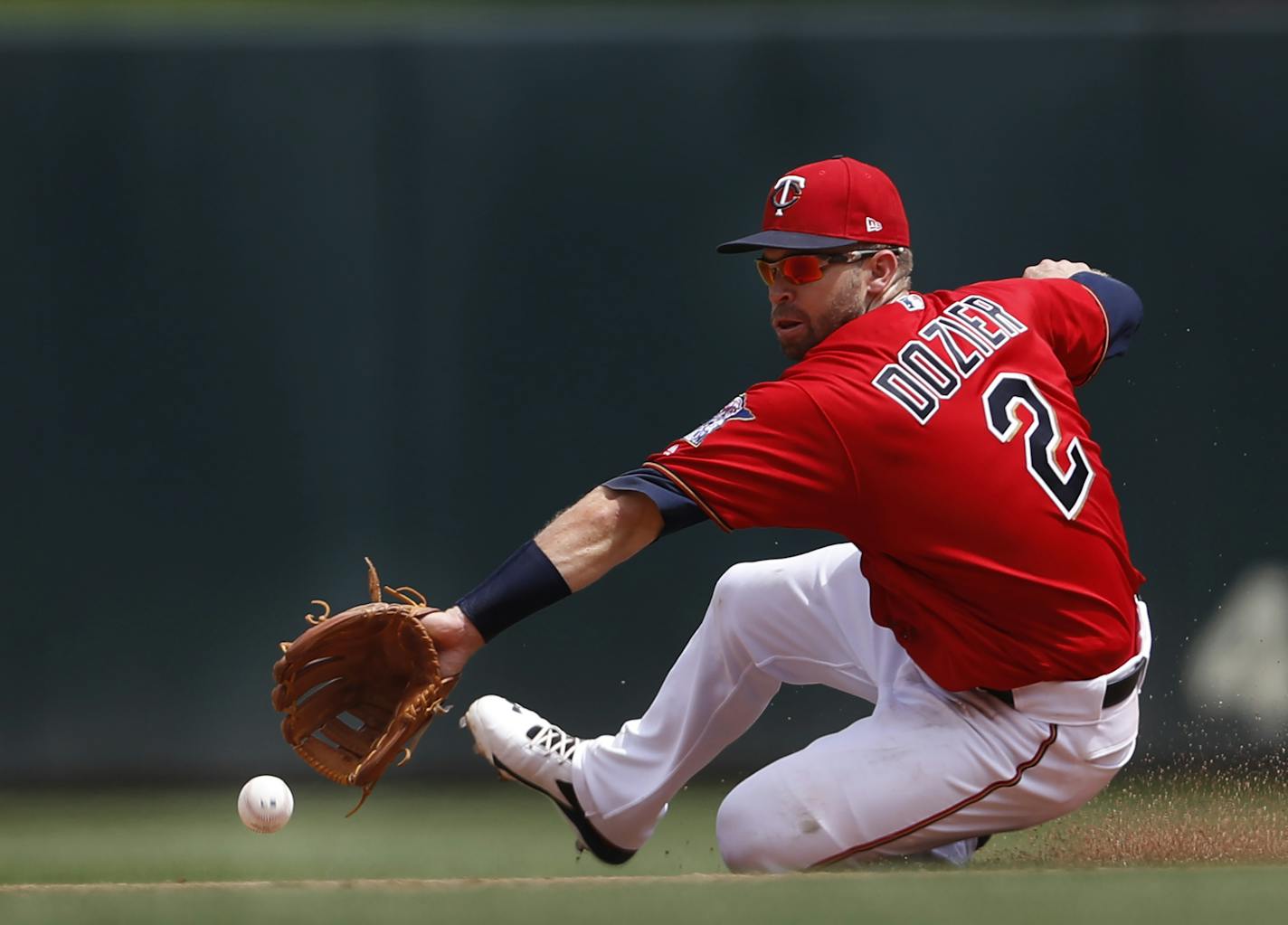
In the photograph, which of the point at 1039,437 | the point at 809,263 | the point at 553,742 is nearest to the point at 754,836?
the point at 553,742

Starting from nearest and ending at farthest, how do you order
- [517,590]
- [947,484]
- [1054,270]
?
[517,590] < [947,484] < [1054,270]

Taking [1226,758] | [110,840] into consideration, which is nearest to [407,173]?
[110,840]

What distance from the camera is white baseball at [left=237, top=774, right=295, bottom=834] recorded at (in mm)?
3750

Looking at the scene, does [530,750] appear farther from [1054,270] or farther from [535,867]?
[1054,270]

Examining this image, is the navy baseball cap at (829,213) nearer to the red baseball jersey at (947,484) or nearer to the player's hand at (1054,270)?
the red baseball jersey at (947,484)

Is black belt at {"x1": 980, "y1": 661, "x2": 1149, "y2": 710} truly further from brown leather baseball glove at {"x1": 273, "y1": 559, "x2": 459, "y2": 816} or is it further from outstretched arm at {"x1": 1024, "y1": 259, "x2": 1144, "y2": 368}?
brown leather baseball glove at {"x1": 273, "y1": 559, "x2": 459, "y2": 816}

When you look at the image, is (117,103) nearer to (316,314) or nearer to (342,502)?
(316,314)

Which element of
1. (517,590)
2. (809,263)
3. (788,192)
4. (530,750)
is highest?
(788,192)

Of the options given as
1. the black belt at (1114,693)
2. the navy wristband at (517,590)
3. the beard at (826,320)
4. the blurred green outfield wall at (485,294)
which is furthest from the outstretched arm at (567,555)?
→ the blurred green outfield wall at (485,294)

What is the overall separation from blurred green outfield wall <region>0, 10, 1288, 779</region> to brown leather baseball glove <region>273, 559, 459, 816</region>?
73.9 inches

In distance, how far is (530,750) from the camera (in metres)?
3.33

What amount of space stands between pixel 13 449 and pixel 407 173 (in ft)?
4.65

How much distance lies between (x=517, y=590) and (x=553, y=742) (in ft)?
2.36

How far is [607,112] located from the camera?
5.09 metres
